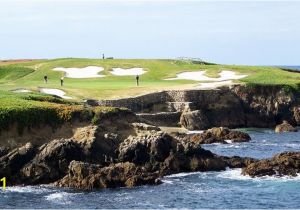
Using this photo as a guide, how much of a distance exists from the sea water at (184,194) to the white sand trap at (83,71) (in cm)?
4918

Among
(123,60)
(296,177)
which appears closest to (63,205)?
(296,177)

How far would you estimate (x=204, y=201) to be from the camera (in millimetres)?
37000

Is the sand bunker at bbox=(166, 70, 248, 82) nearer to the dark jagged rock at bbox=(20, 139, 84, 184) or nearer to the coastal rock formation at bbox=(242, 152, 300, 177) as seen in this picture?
the coastal rock formation at bbox=(242, 152, 300, 177)

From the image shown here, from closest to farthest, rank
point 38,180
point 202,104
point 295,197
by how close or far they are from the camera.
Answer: point 295,197, point 38,180, point 202,104

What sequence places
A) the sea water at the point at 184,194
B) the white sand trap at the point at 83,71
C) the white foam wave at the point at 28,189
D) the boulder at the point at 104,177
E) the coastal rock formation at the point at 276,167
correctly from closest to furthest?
the sea water at the point at 184,194
the white foam wave at the point at 28,189
the boulder at the point at 104,177
the coastal rock formation at the point at 276,167
the white sand trap at the point at 83,71

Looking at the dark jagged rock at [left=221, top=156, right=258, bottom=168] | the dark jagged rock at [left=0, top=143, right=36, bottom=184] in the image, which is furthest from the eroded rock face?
the dark jagged rock at [left=0, top=143, right=36, bottom=184]

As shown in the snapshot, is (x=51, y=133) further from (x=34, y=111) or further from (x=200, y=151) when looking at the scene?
(x=200, y=151)

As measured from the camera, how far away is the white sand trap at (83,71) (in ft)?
300

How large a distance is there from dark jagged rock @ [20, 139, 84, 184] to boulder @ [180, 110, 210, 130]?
26257mm

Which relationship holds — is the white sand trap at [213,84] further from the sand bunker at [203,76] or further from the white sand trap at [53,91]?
the white sand trap at [53,91]

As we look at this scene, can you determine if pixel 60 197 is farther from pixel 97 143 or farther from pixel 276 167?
pixel 276 167

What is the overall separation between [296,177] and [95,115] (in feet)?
52.0

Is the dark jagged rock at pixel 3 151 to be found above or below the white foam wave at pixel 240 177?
above

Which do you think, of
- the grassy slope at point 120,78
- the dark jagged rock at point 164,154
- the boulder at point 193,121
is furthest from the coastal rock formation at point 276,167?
the grassy slope at point 120,78
